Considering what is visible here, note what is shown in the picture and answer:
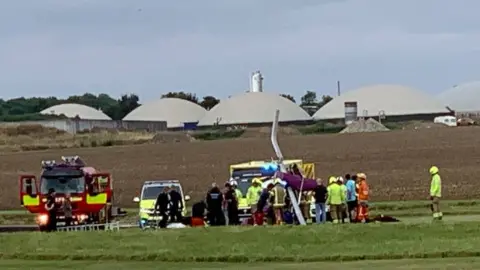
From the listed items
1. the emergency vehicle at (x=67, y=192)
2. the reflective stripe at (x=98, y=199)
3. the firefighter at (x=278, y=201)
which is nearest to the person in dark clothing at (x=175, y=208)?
the firefighter at (x=278, y=201)

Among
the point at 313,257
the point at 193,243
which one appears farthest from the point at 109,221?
the point at 313,257

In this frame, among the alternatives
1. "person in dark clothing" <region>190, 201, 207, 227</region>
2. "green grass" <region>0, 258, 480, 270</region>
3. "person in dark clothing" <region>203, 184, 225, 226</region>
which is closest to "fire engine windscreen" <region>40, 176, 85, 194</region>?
"person in dark clothing" <region>190, 201, 207, 227</region>

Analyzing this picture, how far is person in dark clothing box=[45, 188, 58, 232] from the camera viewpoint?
128 ft

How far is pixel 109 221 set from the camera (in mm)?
42781

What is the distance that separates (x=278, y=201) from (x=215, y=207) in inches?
84.9

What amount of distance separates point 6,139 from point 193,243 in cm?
10180

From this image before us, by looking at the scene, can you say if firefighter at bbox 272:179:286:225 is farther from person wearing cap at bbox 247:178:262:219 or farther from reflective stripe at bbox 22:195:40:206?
reflective stripe at bbox 22:195:40:206

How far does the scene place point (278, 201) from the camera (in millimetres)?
36719

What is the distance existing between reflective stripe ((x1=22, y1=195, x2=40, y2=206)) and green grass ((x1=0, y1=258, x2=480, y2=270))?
12.2 metres

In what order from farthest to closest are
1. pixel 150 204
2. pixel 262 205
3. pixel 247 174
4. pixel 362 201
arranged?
pixel 247 174, pixel 150 204, pixel 362 201, pixel 262 205

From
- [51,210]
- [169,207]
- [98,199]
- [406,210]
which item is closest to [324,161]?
[406,210]

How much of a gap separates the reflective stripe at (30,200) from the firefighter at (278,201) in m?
9.38

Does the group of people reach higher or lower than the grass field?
higher

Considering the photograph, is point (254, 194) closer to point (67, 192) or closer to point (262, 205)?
point (262, 205)
